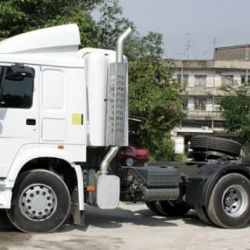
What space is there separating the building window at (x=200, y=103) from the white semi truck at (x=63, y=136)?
61935 millimetres

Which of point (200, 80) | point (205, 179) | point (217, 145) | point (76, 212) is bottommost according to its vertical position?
point (76, 212)

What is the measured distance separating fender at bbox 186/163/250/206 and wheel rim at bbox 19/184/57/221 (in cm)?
259

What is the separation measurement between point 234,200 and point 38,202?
3.63 metres

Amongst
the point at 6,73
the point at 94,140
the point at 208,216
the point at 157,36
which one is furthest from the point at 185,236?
the point at 157,36

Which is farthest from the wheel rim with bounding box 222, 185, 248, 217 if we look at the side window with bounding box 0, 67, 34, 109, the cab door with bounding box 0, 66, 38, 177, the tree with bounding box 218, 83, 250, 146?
the tree with bounding box 218, 83, 250, 146

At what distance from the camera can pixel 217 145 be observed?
1220cm

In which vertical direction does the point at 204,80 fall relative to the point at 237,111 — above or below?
above

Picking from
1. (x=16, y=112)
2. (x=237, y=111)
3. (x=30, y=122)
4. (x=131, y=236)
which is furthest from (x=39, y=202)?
(x=237, y=111)

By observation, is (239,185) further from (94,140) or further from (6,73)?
(6,73)

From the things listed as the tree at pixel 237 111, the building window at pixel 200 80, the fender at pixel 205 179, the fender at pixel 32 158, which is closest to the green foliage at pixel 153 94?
the tree at pixel 237 111

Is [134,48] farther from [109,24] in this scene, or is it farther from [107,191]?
[107,191]

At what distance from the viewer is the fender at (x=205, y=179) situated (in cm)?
1124

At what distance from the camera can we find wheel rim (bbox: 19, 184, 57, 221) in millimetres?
9992

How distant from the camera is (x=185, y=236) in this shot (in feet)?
34.4
